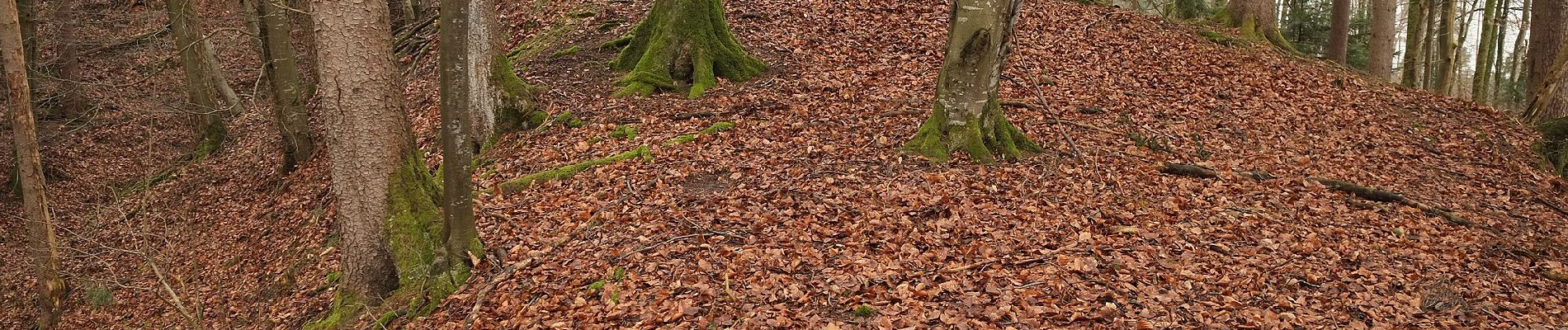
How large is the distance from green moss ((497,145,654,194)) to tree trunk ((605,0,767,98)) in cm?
192

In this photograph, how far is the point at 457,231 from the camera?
6188 mm

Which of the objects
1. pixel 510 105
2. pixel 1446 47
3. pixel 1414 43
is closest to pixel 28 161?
pixel 510 105

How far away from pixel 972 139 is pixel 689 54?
4.13 meters

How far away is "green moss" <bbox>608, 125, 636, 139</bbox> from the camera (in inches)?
352

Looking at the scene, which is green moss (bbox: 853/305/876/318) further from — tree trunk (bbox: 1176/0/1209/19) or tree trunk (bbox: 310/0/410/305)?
tree trunk (bbox: 1176/0/1209/19)

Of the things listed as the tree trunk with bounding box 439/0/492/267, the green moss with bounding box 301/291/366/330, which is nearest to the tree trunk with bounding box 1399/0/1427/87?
the tree trunk with bounding box 439/0/492/267

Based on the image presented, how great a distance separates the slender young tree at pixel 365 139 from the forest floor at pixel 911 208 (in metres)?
0.73

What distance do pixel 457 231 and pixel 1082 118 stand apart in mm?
6674

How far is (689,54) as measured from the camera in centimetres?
1043

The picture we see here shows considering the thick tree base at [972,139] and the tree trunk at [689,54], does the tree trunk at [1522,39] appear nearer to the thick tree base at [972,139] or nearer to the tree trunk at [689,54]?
the thick tree base at [972,139]

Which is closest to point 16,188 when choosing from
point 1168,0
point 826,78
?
point 826,78

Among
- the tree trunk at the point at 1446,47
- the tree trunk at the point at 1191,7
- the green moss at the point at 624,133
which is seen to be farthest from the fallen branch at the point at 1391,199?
the tree trunk at the point at 1446,47

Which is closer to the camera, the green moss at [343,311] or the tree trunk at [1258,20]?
the green moss at [343,311]

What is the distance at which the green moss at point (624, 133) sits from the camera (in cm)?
895
